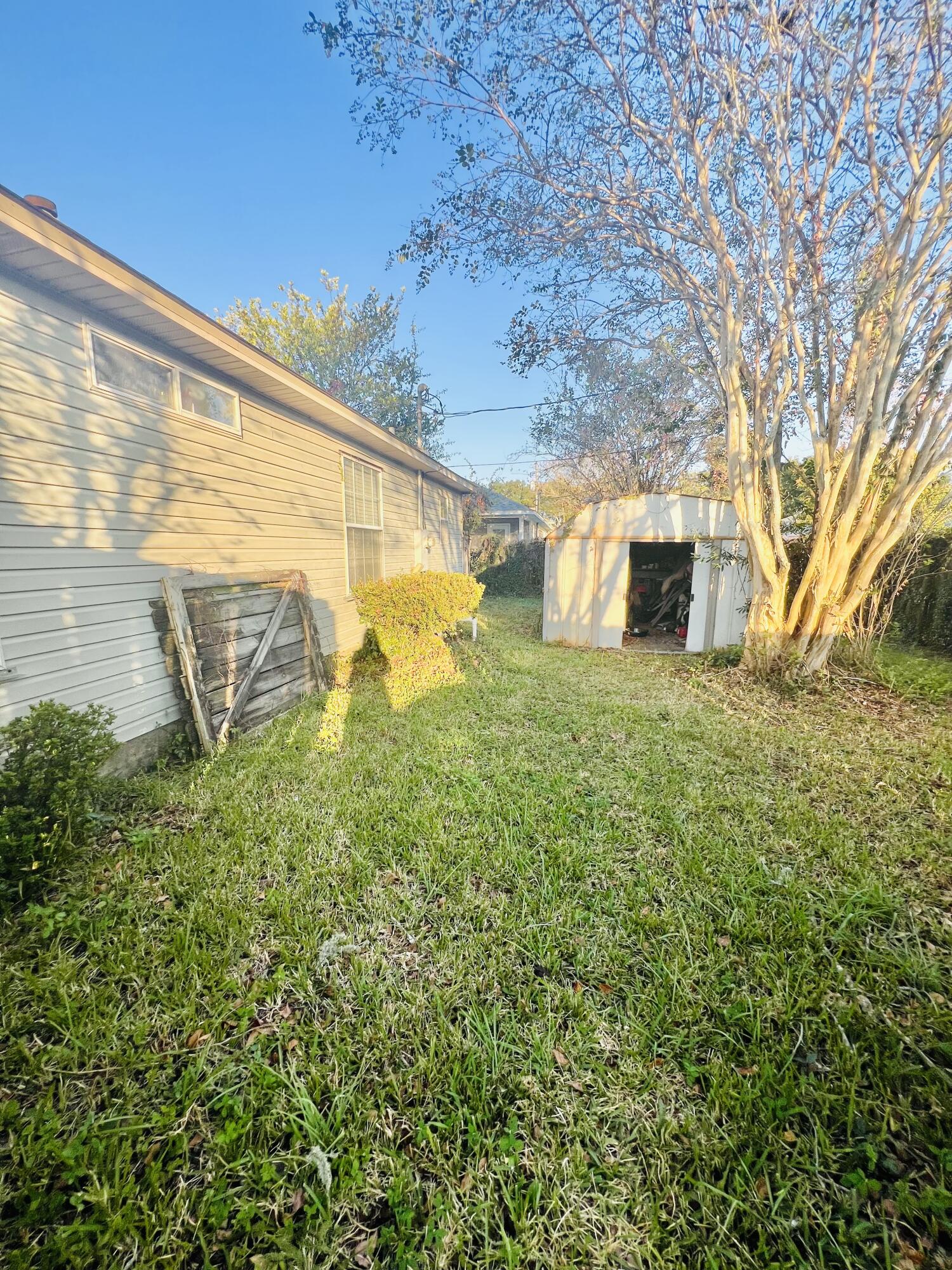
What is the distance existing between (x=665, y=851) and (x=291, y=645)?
14.3 feet

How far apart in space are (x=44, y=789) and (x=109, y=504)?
6.85 feet

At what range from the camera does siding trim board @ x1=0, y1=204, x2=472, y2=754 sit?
2.90 meters

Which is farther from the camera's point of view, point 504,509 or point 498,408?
point 504,509

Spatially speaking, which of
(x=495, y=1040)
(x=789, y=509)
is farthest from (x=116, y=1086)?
(x=789, y=509)

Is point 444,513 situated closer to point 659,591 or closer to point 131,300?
point 659,591

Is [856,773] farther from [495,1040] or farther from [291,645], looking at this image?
[291,645]

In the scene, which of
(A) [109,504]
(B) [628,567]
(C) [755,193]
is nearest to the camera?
(A) [109,504]

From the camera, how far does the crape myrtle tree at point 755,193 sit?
4398 millimetres

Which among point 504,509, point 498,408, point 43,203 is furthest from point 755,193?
point 504,509

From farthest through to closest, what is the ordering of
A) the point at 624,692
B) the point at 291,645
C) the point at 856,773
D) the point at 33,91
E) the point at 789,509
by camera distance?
the point at 789,509 → the point at 624,692 → the point at 291,645 → the point at 33,91 → the point at 856,773

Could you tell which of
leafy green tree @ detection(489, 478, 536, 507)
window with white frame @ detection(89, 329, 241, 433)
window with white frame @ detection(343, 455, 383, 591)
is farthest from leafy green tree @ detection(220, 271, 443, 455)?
leafy green tree @ detection(489, 478, 536, 507)

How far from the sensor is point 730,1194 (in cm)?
132

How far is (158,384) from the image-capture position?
403 centimetres

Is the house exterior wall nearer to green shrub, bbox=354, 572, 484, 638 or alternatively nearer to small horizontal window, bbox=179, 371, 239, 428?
small horizontal window, bbox=179, 371, 239, 428
